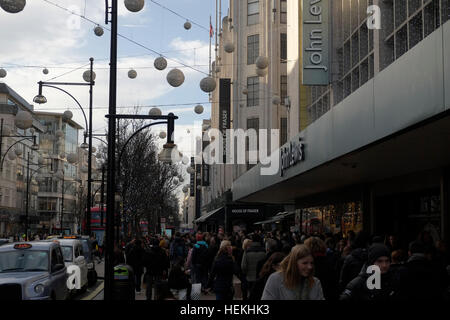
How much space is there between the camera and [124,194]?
39.3 meters

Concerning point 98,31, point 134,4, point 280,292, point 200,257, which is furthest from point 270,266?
point 98,31

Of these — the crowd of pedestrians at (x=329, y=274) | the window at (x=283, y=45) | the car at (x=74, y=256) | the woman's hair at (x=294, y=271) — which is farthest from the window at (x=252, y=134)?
the woman's hair at (x=294, y=271)

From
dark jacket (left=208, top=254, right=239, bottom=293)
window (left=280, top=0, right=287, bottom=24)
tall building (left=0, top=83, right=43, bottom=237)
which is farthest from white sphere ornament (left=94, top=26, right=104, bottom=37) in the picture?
tall building (left=0, top=83, right=43, bottom=237)

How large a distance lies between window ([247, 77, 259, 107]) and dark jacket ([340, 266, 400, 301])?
45193 millimetres

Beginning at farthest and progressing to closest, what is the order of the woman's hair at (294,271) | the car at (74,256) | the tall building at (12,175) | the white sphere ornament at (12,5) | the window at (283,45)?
the tall building at (12,175)
the window at (283,45)
the car at (74,256)
the white sphere ornament at (12,5)
the woman's hair at (294,271)

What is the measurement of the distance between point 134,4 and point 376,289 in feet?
37.3

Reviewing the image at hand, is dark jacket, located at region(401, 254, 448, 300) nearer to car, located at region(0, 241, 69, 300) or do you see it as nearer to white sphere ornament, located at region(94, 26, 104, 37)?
car, located at region(0, 241, 69, 300)

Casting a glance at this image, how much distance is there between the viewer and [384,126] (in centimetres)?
1164

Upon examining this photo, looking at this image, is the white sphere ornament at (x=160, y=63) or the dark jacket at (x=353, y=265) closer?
the dark jacket at (x=353, y=265)

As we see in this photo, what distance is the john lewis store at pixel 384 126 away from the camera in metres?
10.0

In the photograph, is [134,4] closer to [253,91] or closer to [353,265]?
[353,265]

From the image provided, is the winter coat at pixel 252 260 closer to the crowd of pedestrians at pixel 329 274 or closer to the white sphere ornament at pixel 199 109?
the crowd of pedestrians at pixel 329 274

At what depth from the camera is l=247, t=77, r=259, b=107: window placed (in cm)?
5138

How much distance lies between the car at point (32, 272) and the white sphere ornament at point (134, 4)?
6.10 meters
